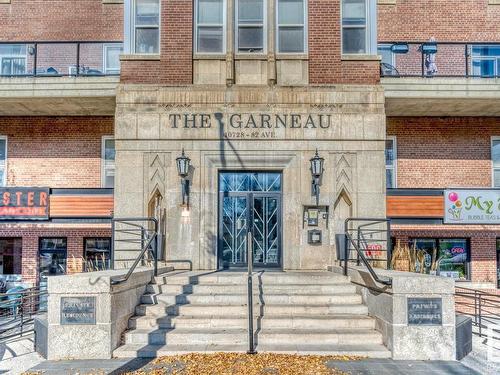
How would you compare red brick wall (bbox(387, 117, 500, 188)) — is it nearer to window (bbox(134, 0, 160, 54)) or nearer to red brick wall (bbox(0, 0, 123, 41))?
window (bbox(134, 0, 160, 54))

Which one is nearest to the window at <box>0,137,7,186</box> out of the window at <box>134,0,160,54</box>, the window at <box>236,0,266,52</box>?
the window at <box>134,0,160,54</box>

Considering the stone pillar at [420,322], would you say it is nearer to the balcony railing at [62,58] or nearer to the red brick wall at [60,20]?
the balcony railing at [62,58]

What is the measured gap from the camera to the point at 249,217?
1115 centimetres

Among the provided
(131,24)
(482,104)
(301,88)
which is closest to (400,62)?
(482,104)

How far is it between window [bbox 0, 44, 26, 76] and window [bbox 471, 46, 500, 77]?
1459cm

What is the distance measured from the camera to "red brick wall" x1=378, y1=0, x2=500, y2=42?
14.3 meters

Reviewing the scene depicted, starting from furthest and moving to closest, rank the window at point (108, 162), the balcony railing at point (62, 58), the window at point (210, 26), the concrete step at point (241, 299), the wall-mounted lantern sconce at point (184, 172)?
the balcony railing at point (62, 58) → the window at point (108, 162) → the window at point (210, 26) → the wall-mounted lantern sconce at point (184, 172) → the concrete step at point (241, 299)

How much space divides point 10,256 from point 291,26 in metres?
11.3

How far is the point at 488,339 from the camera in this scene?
7.79 metres

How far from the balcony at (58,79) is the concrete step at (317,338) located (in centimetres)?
790

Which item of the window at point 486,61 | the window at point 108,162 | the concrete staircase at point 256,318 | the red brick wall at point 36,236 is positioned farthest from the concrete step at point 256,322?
the window at point 486,61

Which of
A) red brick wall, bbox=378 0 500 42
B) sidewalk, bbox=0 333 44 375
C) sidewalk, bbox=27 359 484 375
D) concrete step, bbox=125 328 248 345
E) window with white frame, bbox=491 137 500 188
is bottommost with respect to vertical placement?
sidewalk, bbox=0 333 44 375

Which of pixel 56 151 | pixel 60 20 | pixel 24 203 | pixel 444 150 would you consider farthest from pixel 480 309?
pixel 60 20

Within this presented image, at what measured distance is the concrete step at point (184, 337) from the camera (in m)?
6.95
